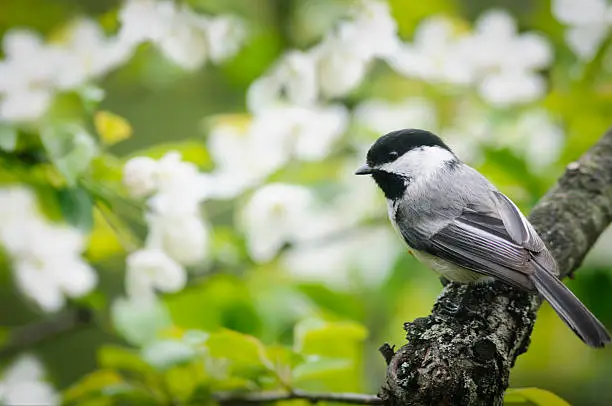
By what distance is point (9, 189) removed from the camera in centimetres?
137

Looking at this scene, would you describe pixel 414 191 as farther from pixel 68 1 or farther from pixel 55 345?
pixel 55 345

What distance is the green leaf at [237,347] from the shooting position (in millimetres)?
960

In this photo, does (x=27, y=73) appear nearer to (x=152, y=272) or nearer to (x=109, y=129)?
(x=109, y=129)

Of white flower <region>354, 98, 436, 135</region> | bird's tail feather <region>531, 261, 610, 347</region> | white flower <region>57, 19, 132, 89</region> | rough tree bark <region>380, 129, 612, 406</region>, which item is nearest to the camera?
rough tree bark <region>380, 129, 612, 406</region>

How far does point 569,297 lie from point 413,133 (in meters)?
0.40

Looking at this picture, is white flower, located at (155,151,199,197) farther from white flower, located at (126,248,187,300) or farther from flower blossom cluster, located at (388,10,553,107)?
flower blossom cluster, located at (388,10,553,107)

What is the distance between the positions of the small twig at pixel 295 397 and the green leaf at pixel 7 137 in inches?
20.5

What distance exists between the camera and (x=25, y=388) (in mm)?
1323

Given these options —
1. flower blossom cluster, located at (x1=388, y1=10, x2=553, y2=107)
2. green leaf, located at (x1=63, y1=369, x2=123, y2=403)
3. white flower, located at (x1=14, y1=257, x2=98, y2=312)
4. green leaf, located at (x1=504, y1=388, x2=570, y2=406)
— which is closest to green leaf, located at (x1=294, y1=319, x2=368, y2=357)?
green leaf, located at (x1=504, y1=388, x2=570, y2=406)

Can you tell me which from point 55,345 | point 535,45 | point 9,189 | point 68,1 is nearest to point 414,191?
point 535,45

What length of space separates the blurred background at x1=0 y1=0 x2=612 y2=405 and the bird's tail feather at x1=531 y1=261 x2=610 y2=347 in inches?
10.4

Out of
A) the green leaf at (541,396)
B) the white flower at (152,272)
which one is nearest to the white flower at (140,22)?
the white flower at (152,272)

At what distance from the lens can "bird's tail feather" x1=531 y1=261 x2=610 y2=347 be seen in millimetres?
889

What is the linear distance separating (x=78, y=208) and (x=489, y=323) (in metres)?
0.65
